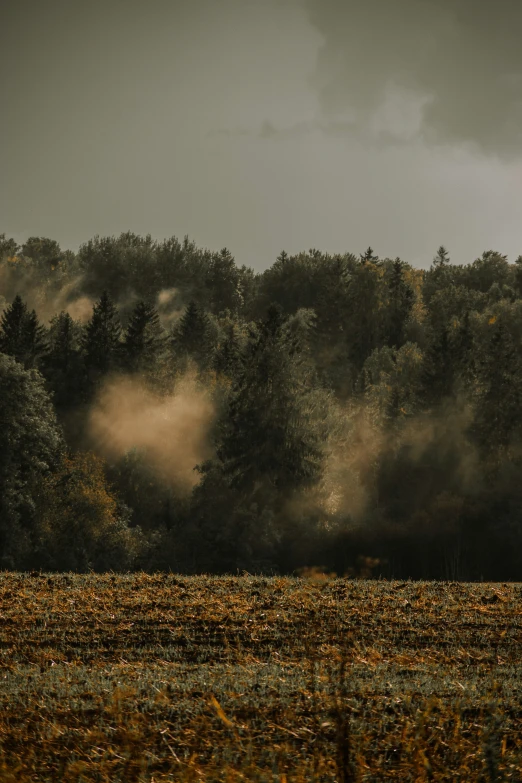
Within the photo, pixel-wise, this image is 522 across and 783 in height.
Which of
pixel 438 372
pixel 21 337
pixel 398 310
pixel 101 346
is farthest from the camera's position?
pixel 398 310

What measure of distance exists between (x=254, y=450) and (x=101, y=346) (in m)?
18.2

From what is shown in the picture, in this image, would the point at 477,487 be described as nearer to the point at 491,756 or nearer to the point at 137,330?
the point at 137,330

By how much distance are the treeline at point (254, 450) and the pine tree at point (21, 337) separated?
144mm

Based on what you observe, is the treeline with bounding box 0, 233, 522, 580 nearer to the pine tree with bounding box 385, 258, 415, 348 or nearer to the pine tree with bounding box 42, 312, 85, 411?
the pine tree with bounding box 42, 312, 85, 411

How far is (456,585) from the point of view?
2225 centimetres

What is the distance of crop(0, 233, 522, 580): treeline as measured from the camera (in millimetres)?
54469

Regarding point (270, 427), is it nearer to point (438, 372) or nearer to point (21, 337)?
point (438, 372)

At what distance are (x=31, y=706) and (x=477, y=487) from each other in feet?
185

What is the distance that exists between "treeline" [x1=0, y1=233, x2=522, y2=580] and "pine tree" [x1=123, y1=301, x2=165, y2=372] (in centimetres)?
15

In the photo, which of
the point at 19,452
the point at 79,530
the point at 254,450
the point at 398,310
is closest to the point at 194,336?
the point at 398,310

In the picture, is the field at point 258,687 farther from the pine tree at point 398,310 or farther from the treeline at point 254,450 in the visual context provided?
the pine tree at point 398,310

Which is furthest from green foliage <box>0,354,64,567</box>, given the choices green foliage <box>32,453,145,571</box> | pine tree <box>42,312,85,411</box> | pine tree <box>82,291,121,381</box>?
pine tree <box>82,291,121,381</box>

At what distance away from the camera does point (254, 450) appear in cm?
5969

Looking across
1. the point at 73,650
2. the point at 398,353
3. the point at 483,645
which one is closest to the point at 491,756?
the point at 483,645
